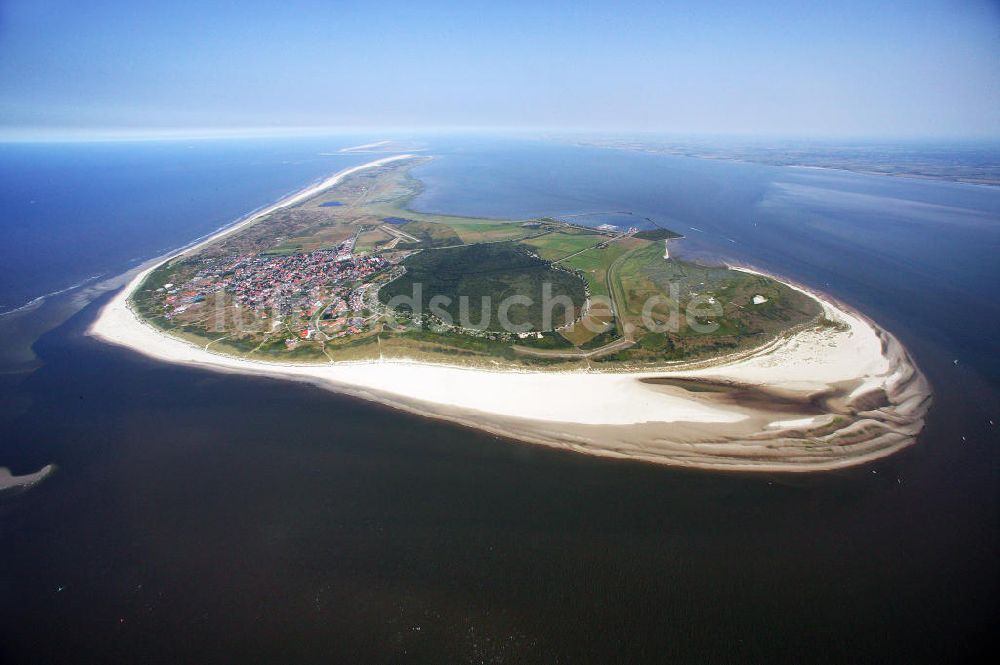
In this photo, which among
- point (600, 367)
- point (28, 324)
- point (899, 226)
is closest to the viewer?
point (600, 367)

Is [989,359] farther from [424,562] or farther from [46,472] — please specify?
[46,472]

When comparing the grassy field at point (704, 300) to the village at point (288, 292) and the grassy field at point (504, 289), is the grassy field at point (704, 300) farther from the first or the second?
the village at point (288, 292)

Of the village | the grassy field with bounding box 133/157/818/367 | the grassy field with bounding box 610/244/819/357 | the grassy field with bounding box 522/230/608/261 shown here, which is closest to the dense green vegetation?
the grassy field with bounding box 133/157/818/367

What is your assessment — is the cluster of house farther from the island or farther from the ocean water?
the ocean water

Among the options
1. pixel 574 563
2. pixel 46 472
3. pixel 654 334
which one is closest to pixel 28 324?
pixel 46 472

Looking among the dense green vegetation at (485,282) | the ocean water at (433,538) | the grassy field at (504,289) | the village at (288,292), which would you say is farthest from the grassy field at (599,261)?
the ocean water at (433,538)

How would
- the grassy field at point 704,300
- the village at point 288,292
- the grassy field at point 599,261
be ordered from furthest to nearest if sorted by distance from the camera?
the grassy field at point 599,261, the village at point 288,292, the grassy field at point 704,300

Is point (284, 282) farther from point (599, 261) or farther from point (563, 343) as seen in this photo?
point (599, 261)
